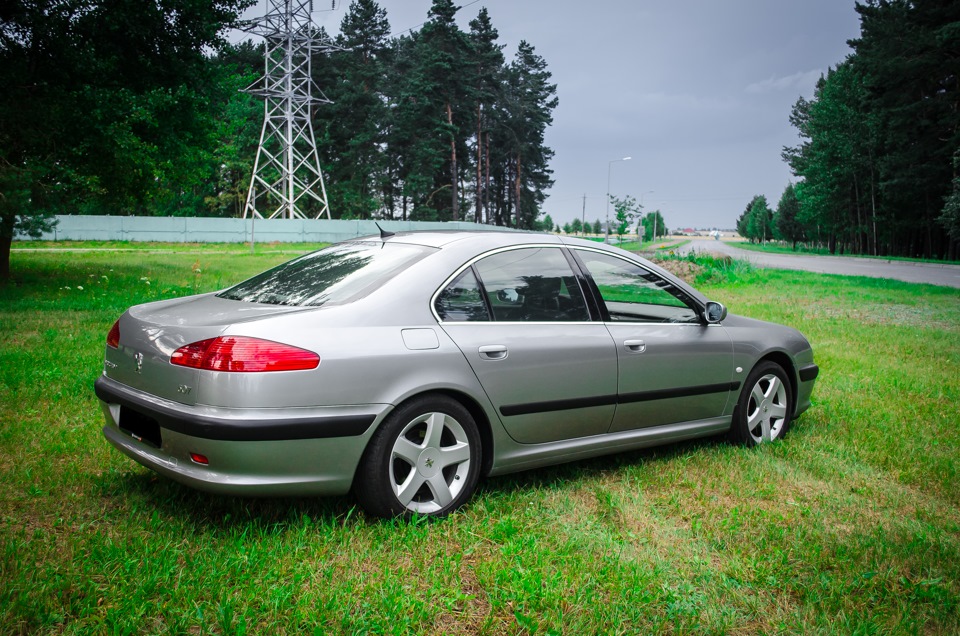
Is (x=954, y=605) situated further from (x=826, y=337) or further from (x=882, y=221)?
(x=882, y=221)

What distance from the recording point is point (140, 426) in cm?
333

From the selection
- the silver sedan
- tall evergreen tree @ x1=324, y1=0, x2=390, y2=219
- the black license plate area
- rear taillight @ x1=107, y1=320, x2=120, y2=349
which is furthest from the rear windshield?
tall evergreen tree @ x1=324, y1=0, x2=390, y2=219

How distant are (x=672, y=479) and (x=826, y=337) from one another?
682cm

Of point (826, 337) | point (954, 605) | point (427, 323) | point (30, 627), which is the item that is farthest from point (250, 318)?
point (826, 337)

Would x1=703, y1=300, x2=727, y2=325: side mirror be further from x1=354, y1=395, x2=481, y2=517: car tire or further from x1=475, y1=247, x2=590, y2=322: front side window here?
x1=354, y1=395, x2=481, y2=517: car tire

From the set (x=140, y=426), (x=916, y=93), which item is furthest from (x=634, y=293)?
(x=916, y=93)

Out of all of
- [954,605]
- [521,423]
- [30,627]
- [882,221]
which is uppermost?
[882,221]

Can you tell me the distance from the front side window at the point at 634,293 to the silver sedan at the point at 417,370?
0.05 feet

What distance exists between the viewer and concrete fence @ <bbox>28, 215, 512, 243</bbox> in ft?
129

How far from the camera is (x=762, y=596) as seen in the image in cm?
295

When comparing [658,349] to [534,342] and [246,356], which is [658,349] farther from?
[246,356]

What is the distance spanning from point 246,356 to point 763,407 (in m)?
3.70

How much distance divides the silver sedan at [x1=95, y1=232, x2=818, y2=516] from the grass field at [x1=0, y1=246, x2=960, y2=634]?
0.29 m

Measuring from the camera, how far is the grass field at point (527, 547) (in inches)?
105
